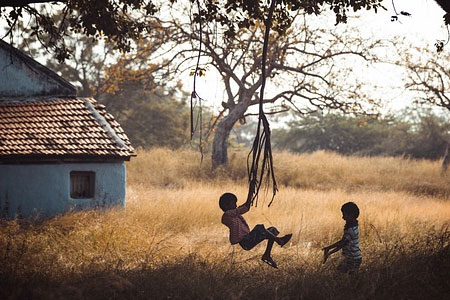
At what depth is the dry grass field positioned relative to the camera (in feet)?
20.8

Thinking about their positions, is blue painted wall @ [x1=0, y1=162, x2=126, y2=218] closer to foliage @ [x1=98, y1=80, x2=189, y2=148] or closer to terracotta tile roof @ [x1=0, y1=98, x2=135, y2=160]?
terracotta tile roof @ [x1=0, y1=98, x2=135, y2=160]

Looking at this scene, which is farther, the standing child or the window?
the window

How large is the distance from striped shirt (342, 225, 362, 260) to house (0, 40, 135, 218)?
28.7 ft

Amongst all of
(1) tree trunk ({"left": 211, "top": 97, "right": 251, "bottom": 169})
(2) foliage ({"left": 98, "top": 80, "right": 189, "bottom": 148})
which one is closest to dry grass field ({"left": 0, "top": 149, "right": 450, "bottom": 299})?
(1) tree trunk ({"left": 211, "top": 97, "right": 251, "bottom": 169})

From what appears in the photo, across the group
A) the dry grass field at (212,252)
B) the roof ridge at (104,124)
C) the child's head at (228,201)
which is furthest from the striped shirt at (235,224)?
the roof ridge at (104,124)

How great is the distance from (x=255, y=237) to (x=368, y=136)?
3502cm

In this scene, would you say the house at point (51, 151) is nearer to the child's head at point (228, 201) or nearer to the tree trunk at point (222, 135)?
the child's head at point (228, 201)

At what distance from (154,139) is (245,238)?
95.5ft

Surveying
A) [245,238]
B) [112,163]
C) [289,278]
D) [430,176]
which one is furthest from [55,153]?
[430,176]

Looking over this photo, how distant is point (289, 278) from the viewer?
6.97 meters

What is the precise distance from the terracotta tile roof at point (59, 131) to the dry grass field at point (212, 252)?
193cm

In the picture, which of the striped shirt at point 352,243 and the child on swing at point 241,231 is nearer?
the striped shirt at point 352,243

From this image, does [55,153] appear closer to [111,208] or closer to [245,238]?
[111,208]

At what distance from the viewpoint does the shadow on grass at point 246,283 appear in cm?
605
